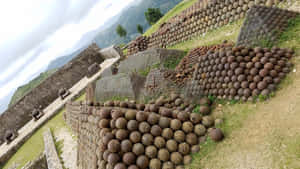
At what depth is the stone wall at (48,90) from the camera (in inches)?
606

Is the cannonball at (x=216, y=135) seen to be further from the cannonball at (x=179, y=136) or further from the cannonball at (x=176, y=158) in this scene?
the cannonball at (x=176, y=158)

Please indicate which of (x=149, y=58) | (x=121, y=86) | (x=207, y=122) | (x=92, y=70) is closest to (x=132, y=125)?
(x=207, y=122)

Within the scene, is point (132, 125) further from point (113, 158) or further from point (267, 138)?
point (267, 138)

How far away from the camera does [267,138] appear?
3041 millimetres

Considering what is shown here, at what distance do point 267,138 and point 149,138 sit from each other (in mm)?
2010

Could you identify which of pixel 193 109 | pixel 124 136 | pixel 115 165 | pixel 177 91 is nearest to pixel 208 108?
pixel 193 109

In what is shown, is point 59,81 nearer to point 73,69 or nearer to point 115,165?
point 73,69

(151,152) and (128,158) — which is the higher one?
(128,158)

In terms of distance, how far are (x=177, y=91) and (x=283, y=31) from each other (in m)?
3.36

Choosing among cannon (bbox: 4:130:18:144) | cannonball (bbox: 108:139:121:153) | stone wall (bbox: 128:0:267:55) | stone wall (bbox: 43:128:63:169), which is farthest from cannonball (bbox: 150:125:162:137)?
cannon (bbox: 4:130:18:144)

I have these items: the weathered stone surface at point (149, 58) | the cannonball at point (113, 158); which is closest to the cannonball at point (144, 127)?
the cannonball at point (113, 158)

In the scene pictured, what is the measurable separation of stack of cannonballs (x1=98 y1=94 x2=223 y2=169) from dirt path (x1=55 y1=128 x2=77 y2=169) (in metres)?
3.27

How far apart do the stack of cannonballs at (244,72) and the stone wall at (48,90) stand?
1593 cm

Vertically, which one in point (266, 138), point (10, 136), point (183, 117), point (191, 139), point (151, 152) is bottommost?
point (10, 136)
